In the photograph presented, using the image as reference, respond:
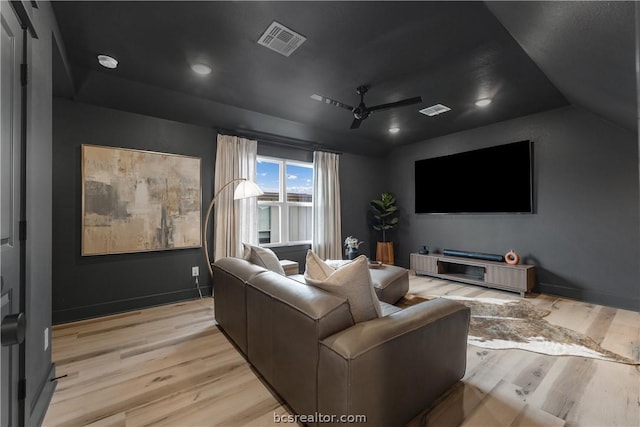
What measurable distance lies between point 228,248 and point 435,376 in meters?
3.00

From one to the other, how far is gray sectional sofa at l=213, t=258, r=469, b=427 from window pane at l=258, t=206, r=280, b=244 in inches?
100

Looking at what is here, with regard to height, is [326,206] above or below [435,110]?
below

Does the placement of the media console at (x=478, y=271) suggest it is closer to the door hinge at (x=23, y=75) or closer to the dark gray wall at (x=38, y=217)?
the dark gray wall at (x=38, y=217)

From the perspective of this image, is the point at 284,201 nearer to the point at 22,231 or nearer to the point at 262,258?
the point at 262,258

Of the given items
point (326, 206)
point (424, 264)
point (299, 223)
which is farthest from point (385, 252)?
point (299, 223)

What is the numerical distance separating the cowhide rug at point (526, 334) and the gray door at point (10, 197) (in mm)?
2936

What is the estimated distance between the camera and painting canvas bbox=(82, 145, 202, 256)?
2.89 meters

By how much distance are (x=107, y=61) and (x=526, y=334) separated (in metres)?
4.60

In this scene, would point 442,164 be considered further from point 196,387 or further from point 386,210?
point 196,387

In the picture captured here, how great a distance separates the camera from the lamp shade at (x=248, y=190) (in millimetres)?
3294

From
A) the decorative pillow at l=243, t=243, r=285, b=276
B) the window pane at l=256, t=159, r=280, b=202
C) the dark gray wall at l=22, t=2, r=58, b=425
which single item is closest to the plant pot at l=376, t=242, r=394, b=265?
the window pane at l=256, t=159, r=280, b=202

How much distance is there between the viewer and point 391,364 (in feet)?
4.15

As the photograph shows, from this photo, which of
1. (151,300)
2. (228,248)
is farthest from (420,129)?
(151,300)

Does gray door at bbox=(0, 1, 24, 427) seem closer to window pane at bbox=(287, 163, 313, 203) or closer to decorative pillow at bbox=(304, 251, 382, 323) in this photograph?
decorative pillow at bbox=(304, 251, 382, 323)
